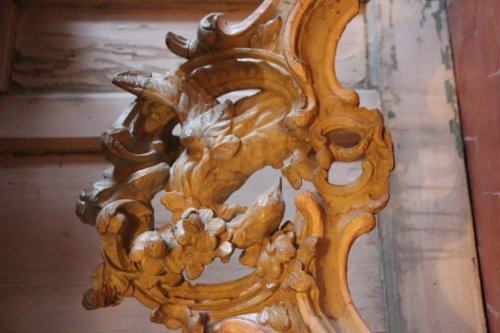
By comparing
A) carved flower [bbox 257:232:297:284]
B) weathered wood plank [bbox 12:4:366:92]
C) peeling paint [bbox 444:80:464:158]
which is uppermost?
weathered wood plank [bbox 12:4:366:92]

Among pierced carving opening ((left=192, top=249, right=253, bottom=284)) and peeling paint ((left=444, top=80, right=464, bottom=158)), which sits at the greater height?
peeling paint ((left=444, top=80, right=464, bottom=158))

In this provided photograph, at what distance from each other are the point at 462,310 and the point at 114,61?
637mm

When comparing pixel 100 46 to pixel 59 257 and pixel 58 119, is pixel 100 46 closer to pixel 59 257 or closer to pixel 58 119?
pixel 58 119

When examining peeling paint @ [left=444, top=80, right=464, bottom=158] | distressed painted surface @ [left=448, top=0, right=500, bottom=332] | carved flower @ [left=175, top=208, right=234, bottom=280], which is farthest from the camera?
peeling paint @ [left=444, top=80, right=464, bottom=158]

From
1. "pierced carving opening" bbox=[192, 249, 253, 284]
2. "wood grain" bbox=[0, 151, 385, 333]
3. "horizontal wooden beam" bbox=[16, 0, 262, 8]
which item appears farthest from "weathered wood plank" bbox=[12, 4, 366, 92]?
"pierced carving opening" bbox=[192, 249, 253, 284]

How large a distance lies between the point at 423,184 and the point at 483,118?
130 millimetres

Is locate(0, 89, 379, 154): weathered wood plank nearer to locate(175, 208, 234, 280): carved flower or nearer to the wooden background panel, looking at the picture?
the wooden background panel

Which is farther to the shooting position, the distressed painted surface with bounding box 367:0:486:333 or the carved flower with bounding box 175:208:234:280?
the distressed painted surface with bounding box 367:0:486:333

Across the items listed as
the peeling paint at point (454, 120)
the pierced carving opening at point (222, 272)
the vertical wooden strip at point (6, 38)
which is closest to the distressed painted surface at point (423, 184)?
the peeling paint at point (454, 120)

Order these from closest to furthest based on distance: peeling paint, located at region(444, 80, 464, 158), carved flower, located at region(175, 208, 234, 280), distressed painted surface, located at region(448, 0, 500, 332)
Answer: carved flower, located at region(175, 208, 234, 280) → distressed painted surface, located at region(448, 0, 500, 332) → peeling paint, located at region(444, 80, 464, 158)

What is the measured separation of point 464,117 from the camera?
0.81 metres

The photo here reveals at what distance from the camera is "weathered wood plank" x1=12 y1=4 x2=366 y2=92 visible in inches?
33.9

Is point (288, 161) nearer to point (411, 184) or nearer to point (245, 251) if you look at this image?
point (245, 251)

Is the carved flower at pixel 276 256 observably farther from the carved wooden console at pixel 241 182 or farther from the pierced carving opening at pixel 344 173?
the pierced carving opening at pixel 344 173
